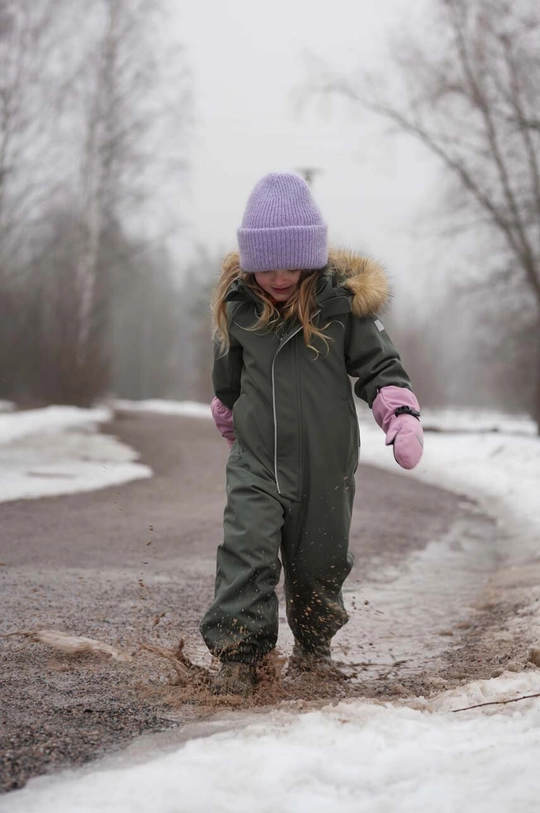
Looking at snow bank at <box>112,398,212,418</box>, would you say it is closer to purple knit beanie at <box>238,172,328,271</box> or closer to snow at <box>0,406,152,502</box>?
snow at <box>0,406,152,502</box>

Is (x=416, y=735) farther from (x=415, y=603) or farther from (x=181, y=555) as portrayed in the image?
A: (x=181, y=555)

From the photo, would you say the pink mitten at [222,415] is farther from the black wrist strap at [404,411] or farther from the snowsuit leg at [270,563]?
the black wrist strap at [404,411]

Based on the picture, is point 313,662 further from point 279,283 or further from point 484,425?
point 484,425

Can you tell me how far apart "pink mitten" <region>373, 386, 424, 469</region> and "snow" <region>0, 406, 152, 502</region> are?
195 inches

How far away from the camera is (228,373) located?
3.30 metres

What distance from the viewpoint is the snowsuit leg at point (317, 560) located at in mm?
3074

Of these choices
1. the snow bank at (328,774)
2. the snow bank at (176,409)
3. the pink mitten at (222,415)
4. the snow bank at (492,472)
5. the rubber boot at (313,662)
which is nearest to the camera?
the snow bank at (328,774)

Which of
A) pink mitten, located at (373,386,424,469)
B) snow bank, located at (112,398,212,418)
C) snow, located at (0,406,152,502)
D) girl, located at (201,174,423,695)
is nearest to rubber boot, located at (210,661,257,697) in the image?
girl, located at (201,174,423,695)

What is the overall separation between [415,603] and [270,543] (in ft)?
6.21

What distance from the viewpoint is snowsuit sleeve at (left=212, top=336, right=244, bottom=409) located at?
3260 mm

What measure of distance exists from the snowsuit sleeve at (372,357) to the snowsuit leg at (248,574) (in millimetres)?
485

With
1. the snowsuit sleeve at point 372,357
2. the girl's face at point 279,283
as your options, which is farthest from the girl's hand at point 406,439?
the girl's face at point 279,283

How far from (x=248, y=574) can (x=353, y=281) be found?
108cm

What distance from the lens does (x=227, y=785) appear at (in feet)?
6.31
